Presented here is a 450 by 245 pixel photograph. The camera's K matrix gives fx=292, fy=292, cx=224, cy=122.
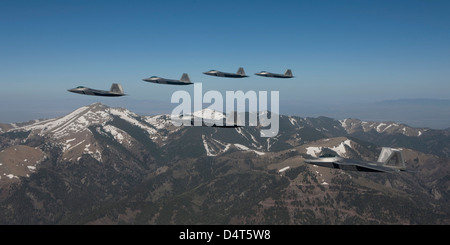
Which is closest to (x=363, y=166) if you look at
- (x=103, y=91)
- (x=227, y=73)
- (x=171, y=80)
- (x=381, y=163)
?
(x=381, y=163)

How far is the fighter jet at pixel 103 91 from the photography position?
109894mm

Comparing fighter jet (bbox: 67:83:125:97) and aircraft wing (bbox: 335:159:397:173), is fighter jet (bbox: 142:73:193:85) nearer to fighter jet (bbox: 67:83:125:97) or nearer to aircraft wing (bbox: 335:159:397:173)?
fighter jet (bbox: 67:83:125:97)

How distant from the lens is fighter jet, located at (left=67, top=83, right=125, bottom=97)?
109894 mm

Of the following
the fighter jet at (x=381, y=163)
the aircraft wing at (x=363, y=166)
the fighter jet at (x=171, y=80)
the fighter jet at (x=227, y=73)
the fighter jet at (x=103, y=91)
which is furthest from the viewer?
the fighter jet at (x=227, y=73)

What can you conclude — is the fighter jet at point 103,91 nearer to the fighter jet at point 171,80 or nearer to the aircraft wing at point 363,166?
the fighter jet at point 171,80

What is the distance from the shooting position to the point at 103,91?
114938mm

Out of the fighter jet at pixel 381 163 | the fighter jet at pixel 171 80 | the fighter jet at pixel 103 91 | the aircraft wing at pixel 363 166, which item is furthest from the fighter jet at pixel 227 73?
the aircraft wing at pixel 363 166

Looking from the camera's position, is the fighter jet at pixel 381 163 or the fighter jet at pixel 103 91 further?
the fighter jet at pixel 103 91

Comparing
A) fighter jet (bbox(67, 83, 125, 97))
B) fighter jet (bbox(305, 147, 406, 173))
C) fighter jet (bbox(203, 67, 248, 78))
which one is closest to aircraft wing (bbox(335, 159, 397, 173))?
fighter jet (bbox(305, 147, 406, 173))
